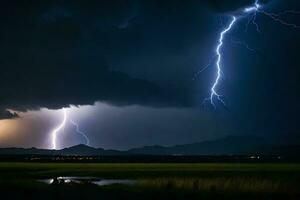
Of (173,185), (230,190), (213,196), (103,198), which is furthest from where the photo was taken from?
(173,185)

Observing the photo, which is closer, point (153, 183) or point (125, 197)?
point (125, 197)

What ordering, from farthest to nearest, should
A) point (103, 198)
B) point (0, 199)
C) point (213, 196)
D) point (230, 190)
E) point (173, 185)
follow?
point (173, 185) → point (230, 190) → point (213, 196) → point (103, 198) → point (0, 199)

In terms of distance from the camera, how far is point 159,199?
2773 centimetres

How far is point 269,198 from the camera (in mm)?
29688

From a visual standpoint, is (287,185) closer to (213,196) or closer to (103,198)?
(213,196)

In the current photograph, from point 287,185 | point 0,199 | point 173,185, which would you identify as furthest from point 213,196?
point 0,199

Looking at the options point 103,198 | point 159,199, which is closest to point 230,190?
point 159,199

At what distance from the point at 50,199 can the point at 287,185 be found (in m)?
17.1

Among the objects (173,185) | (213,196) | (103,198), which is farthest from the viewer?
(173,185)

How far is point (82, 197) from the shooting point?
2709 cm

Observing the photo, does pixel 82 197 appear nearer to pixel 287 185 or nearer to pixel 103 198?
pixel 103 198

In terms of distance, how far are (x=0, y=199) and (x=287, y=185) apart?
19489 mm

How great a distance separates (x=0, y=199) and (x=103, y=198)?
199 inches

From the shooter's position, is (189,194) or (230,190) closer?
(189,194)
